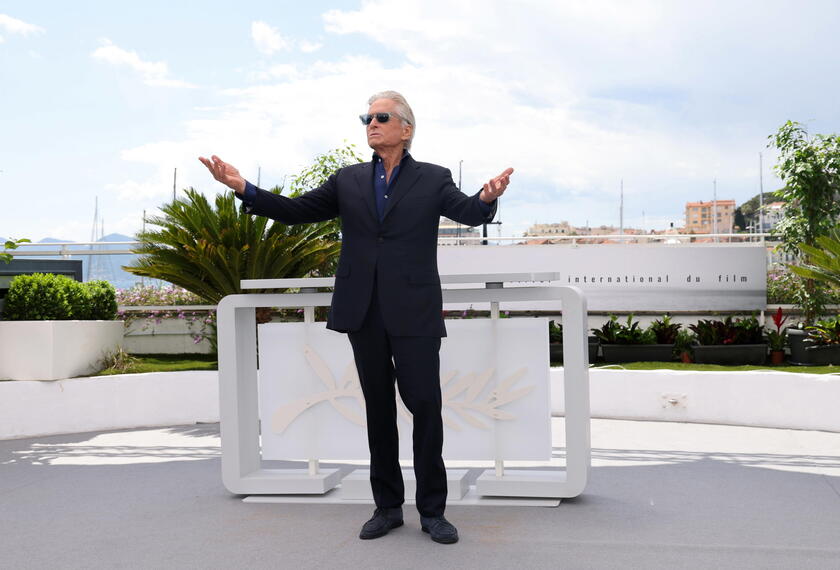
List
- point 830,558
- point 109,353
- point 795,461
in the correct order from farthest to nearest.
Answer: point 109,353, point 795,461, point 830,558

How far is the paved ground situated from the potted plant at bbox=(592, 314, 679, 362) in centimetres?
438

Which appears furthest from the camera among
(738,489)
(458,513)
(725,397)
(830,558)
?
(725,397)

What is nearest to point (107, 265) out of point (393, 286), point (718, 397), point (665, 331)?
point (665, 331)

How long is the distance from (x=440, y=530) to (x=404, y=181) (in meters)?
1.49

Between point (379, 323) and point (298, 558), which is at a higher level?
point (379, 323)

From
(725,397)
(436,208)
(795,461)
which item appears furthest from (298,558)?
(725,397)

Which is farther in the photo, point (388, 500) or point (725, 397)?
point (725, 397)

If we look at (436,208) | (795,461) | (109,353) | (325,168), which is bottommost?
(795,461)

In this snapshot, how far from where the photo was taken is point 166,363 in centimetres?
942

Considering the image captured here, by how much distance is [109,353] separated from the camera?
8.59 metres

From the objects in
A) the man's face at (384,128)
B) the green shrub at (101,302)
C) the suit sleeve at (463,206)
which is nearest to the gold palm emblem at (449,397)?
the suit sleeve at (463,206)

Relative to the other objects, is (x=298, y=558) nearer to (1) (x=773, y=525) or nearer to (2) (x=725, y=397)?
(1) (x=773, y=525)

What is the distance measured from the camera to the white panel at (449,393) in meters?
4.30

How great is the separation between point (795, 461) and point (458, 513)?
2.82 meters
